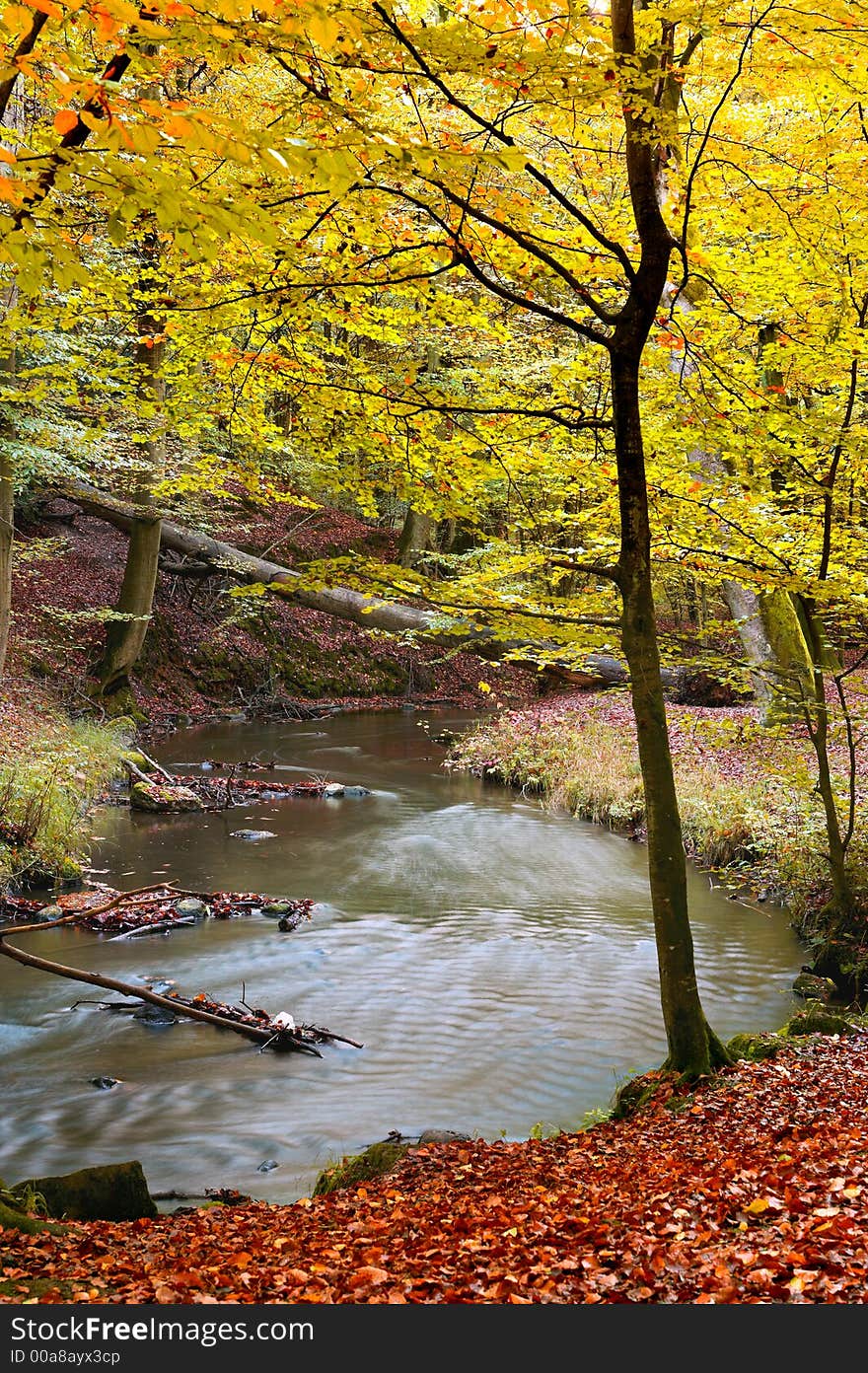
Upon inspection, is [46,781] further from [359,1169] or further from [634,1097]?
[634,1097]

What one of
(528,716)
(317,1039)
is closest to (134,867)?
(317,1039)

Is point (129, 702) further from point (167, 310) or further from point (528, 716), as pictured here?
point (167, 310)

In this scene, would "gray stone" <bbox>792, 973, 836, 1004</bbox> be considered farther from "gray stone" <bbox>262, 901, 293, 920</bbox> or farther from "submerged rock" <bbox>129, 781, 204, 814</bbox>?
"submerged rock" <bbox>129, 781, 204, 814</bbox>

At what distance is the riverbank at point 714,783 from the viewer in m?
7.79

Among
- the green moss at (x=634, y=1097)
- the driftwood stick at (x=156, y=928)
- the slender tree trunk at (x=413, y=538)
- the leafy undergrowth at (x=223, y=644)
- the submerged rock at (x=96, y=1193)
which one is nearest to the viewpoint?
the submerged rock at (x=96, y=1193)

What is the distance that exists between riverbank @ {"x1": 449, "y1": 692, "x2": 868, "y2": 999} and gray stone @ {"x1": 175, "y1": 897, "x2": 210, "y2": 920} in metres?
5.05

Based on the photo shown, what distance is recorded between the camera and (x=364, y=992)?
296 inches

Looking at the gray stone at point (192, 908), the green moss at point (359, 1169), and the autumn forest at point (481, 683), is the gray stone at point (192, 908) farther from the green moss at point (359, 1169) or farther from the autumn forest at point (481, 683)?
the green moss at point (359, 1169)

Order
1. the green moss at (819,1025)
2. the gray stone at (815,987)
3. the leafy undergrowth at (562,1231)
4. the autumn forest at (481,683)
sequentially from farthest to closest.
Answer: the gray stone at (815,987) < the green moss at (819,1025) < the autumn forest at (481,683) < the leafy undergrowth at (562,1231)

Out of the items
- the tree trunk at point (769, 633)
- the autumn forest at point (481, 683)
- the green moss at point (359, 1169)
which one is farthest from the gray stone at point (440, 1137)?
the tree trunk at point (769, 633)

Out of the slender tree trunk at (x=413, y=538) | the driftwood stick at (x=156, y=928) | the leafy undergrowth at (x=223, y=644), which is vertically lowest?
the driftwood stick at (x=156, y=928)

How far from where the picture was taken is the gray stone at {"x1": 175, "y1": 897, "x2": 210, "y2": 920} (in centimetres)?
901

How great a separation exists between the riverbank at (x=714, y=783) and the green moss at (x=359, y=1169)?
13.0 feet

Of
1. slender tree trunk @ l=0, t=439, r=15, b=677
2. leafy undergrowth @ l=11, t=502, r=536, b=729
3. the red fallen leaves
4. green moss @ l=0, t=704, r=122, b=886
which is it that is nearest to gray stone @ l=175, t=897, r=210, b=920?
the red fallen leaves
